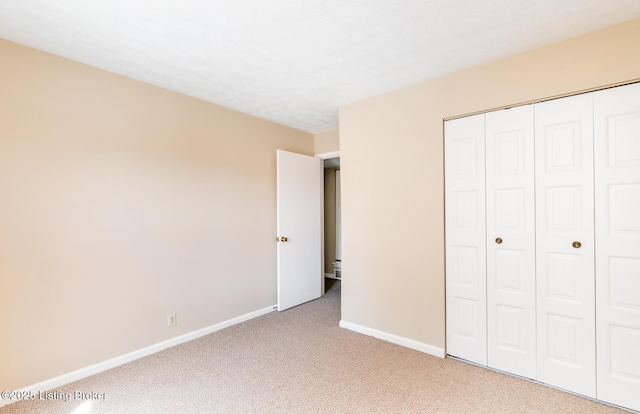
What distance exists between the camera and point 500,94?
227cm

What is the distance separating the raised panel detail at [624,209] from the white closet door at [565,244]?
11 cm

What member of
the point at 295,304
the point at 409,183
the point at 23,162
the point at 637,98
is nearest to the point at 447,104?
the point at 409,183

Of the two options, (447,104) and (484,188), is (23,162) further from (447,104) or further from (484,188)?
(484,188)

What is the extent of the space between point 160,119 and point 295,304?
2686 mm

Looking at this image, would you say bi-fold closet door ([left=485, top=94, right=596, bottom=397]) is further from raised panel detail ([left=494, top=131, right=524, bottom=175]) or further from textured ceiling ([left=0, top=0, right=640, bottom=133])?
textured ceiling ([left=0, top=0, right=640, bottom=133])

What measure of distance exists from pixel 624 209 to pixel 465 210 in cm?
94

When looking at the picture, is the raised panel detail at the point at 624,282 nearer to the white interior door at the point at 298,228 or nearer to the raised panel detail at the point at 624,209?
the raised panel detail at the point at 624,209

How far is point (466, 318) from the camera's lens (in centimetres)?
245

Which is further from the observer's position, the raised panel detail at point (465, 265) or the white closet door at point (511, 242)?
the raised panel detail at point (465, 265)

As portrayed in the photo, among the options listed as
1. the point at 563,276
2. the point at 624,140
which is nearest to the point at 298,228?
the point at 563,276

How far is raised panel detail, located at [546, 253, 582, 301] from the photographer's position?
2.02 meters

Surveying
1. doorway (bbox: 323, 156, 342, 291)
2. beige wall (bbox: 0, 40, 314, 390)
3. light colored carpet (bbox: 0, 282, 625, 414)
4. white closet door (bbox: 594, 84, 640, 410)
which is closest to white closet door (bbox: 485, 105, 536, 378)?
light colored carpet (bbox: 0, 282, 625, 414)

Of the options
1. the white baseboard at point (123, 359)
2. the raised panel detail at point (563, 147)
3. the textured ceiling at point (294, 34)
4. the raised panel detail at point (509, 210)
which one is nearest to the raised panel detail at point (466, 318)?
the raised panel detail at point (509, 210)

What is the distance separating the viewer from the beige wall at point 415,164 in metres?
1.98
